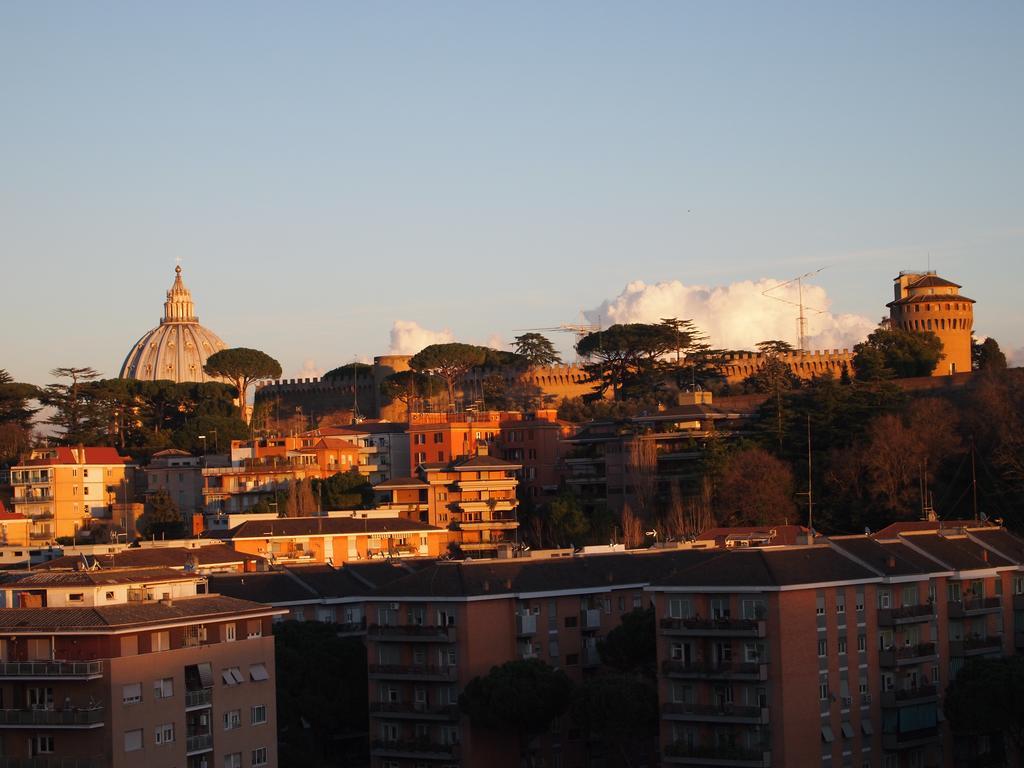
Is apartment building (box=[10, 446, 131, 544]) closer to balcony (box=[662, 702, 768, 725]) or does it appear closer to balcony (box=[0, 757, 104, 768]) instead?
balcony (box=[662, 702, 768, 725])

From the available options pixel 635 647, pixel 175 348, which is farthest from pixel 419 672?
pixel 175 348

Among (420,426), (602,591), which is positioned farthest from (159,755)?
(420,426)

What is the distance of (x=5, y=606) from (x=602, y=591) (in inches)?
589

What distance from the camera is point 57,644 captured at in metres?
32.2

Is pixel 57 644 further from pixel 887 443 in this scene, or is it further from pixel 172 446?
pixel 172 446

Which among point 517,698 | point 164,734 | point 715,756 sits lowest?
point 715,756

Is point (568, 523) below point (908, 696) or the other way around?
the other way around

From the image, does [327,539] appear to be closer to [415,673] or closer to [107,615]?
[415,673]

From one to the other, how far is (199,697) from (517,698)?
→ 8031mm

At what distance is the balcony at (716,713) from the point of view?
123 ft

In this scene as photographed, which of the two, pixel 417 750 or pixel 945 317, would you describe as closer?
pixel 417 750

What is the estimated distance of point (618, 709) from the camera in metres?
38.9

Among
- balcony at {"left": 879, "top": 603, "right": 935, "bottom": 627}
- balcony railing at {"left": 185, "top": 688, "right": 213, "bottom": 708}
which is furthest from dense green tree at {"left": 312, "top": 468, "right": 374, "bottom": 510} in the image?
balcony railing at {"left": 185, "top": 688, "right": 213, "bottom": 708}

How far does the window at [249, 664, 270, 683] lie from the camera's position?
1374 inches
